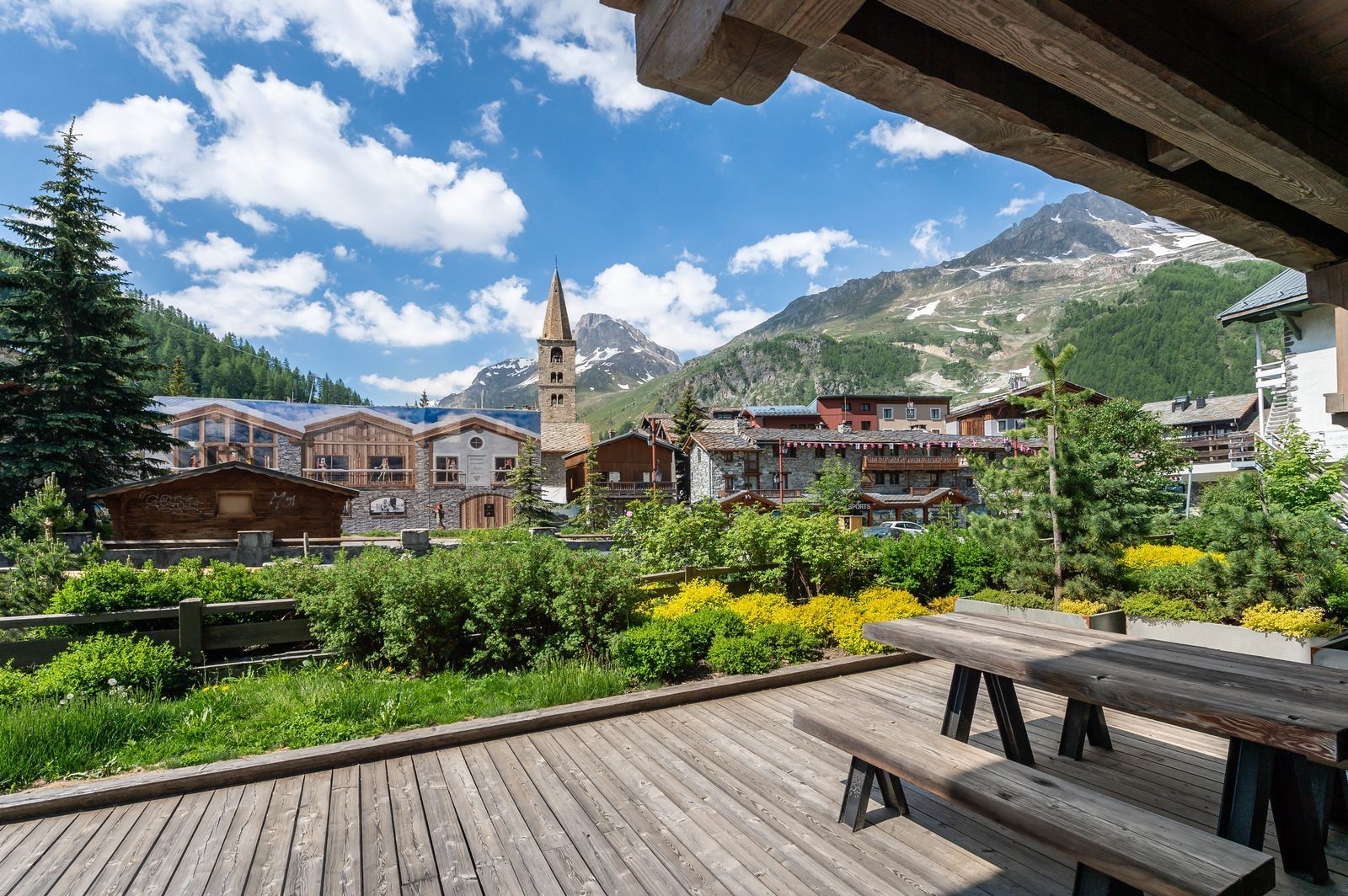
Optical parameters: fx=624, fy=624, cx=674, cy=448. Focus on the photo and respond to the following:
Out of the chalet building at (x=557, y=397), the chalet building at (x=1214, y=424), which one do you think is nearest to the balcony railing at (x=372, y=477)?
the chalet building at (x=557, y=397)

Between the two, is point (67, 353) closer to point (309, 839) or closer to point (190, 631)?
point (190, 631)

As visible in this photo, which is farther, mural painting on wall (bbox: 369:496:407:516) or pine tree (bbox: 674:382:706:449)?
pine tree (bbox: 674:382:706:449)

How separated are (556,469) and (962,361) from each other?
175 metres

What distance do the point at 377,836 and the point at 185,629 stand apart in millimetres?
4369

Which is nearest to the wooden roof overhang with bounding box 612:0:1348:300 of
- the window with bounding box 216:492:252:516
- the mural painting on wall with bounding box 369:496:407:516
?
the window with bounding box 216:492:252:516

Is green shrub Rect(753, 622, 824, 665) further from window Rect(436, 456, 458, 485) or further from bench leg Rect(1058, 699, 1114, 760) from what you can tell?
window Rect(436, 456, 458, 485)

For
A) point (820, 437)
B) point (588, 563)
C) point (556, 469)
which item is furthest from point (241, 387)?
point (588, 563)

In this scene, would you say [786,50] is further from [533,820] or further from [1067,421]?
[1067,421]

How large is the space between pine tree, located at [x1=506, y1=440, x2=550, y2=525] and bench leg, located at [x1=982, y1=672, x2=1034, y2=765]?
30.8 m

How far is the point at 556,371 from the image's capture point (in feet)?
164

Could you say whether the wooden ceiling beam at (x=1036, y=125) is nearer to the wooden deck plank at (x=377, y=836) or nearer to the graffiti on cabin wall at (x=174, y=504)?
the wooden deck plank at (x=377, y=836)

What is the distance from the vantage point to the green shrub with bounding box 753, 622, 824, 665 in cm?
659

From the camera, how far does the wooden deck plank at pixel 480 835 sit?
3.07 metres

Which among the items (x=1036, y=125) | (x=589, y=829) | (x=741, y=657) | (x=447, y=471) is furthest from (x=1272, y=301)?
(x=447, y=471)
